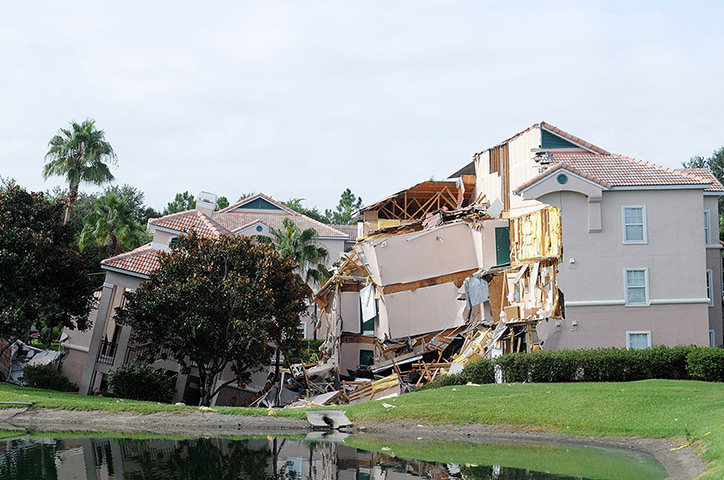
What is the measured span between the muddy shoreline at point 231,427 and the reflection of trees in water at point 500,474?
4.51 m

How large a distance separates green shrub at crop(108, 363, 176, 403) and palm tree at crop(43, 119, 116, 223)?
17873 mm

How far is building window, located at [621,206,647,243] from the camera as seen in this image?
32.6 meters

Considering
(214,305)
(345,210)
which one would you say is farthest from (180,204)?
(214,305)

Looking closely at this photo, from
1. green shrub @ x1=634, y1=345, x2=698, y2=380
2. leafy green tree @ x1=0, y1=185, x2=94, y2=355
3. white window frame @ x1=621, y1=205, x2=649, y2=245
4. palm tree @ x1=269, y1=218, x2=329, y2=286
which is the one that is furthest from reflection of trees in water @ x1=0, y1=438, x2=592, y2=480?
palm tree @ x1=269, y1=218, x2=329, y2=286

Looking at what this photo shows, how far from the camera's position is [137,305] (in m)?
32.0

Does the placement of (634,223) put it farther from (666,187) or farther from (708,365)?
(708,365)

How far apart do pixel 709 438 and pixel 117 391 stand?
22536 mm

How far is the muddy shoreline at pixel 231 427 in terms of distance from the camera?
897 inches

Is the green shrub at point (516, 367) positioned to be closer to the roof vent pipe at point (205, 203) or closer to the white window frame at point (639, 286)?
the white window frame at point (639, 286)

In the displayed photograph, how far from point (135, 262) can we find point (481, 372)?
16223 mm

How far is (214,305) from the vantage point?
31.3m

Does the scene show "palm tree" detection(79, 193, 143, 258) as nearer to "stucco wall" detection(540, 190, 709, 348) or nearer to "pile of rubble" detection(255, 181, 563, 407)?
"pile of rubble" detection(255, 181, 563, 407)

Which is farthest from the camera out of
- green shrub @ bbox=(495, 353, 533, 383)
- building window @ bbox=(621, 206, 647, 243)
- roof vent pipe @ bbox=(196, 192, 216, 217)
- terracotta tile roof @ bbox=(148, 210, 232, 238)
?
roof vent pipe @ bbox=(196, 192, 216, 217)

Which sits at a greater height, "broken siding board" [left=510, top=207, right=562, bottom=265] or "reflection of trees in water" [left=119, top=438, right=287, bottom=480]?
"broken siding board" [left=510, top=207, right=562, bottom=265]
